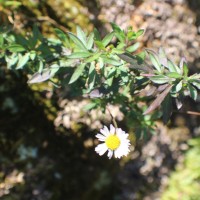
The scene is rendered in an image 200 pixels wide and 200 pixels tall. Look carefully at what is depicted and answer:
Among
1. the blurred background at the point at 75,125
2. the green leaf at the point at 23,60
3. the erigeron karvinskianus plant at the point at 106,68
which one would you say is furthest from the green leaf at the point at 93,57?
the blurred background at the point at 75,125

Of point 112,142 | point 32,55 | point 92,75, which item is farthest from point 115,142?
point 32,55

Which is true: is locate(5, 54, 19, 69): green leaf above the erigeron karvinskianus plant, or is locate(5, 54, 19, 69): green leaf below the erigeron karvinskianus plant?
above

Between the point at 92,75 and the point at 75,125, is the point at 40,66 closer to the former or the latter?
the point at 92,75

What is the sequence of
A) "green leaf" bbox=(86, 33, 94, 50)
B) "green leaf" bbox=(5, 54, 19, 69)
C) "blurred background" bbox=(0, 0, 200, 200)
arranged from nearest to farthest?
"green leaf" bbox=(86, 33, 94, 50) < "green leaf" bbox=(5, 54, 19, 69) < "blurred background" bbox=(0, 0, 200, 200)

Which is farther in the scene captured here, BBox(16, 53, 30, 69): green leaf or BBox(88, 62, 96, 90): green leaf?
BBox(16, 53, 30, 69): green leaf

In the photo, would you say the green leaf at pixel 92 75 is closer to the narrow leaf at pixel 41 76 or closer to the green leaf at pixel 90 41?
the green leaf at pixel 90 41

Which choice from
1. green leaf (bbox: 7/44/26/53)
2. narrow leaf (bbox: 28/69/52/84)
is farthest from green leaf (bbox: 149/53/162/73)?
green leaf (bbox: 7/44/26/53)

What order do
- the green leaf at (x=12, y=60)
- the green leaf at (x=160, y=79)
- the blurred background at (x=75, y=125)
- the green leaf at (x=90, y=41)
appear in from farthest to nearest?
the blurred background at (x=75, y=125), the green leaf at (x=12, y=60), the green leaf at (x=90, y=41), the green leaf at (x=160, y=79)

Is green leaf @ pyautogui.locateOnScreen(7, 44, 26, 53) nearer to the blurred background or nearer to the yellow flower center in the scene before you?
the blurred background
